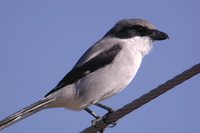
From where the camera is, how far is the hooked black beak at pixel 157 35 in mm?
6477

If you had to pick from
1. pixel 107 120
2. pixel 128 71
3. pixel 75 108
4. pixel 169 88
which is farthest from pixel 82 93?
pixel 169 88

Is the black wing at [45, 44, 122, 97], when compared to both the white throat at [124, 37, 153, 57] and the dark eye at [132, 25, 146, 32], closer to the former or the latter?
the white throat at [124, 37, 153, 57]

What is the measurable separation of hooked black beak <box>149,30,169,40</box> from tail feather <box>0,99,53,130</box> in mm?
1676

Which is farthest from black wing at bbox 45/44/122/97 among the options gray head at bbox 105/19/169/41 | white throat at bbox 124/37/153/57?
gray head at bbox 105/19/169/41

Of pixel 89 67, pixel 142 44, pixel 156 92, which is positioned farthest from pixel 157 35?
pixel 156 92

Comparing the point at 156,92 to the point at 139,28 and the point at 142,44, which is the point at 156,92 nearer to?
the point at 142,44

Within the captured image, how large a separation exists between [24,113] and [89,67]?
1.13 metres

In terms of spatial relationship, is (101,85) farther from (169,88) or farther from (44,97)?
(169,88)

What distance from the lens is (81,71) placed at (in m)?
6.02

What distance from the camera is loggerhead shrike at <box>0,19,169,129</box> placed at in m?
5.80

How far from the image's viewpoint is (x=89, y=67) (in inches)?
238

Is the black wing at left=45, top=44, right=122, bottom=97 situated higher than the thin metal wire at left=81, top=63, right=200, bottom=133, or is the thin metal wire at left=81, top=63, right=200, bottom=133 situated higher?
the black wing at left=45, top=44, right=122, bottom=97

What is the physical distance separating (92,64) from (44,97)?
73 centimetres

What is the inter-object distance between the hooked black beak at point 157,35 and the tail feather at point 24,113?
168 cm
